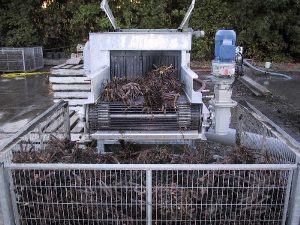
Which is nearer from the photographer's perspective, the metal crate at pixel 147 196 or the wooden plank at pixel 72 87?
the metal crate at pixel 147 196

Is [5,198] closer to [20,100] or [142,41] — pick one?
[142,41]

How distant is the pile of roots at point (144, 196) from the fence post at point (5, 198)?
8 cm

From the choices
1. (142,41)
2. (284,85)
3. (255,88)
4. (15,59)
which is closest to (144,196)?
(142,41)

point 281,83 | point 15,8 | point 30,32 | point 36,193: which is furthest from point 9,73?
point 36,193

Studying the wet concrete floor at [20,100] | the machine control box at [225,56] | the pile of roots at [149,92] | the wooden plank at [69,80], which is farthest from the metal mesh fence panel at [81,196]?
the wooden plank at [69,80]

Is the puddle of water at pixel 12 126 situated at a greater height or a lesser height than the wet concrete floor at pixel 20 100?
lesser

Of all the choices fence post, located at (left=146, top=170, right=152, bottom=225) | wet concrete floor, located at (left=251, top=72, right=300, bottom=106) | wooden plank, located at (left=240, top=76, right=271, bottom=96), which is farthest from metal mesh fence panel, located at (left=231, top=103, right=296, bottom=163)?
wooden plank, located at (left=240, top=76, right=271, bottom=96)

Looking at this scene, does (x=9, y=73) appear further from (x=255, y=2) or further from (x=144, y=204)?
(x=144, y=204)

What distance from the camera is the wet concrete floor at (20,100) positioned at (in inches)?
244

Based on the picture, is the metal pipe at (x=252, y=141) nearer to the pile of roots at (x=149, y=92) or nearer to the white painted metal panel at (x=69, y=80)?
the pile of roots at (x=149, y=92)

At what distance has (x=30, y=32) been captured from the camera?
13336 mm

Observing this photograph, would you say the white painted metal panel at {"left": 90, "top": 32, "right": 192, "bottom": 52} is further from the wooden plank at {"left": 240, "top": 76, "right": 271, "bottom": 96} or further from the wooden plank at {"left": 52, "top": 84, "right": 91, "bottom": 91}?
the wooden plank at {"left": 240, "top": 76, "right": 271, "bottom": 96}

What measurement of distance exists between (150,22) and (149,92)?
9.77m

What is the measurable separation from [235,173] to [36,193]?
1.44 meters
